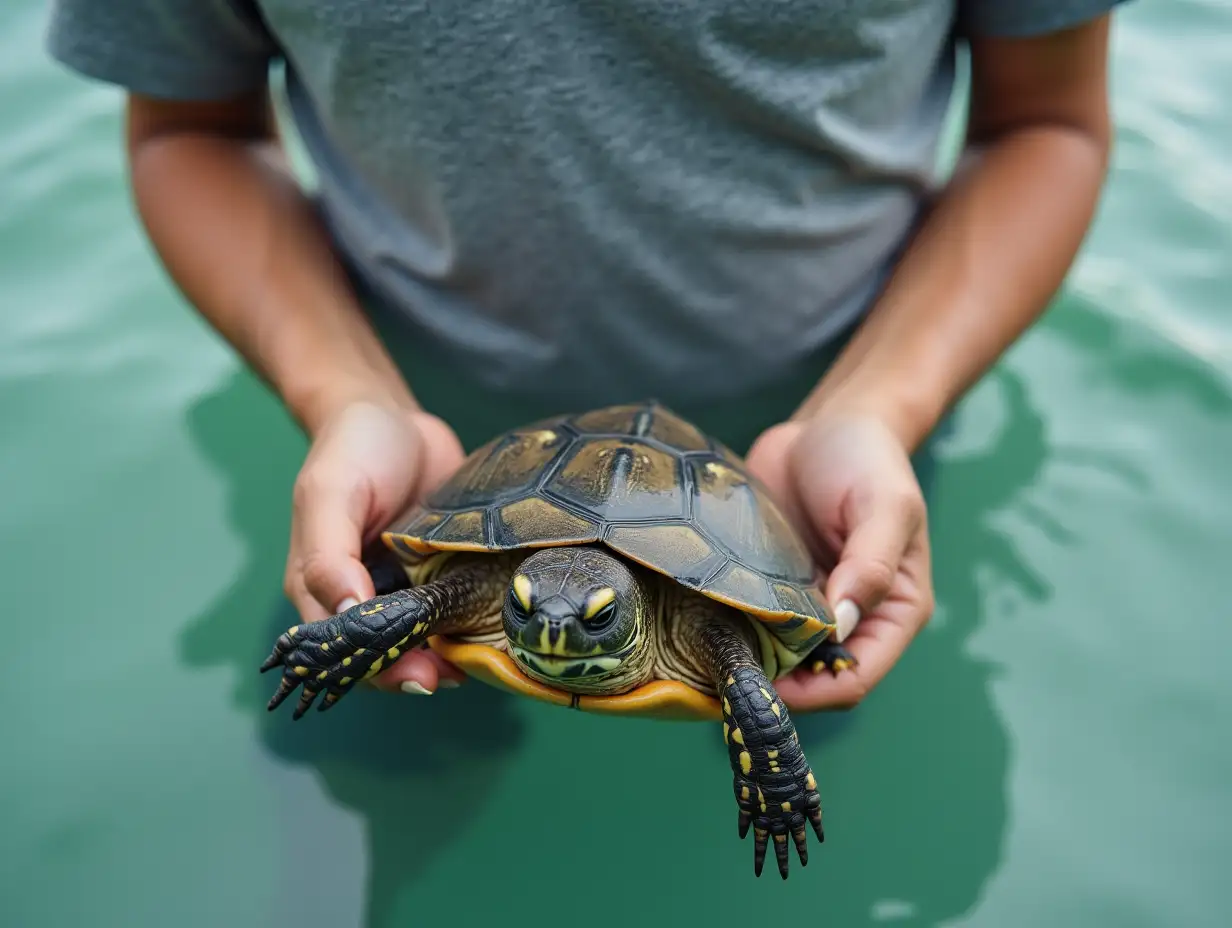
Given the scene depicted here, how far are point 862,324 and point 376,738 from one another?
3.79 feet

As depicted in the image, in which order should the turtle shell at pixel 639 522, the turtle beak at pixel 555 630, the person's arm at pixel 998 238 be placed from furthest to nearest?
1. the person's arm at pixel 998 238
2. the turtle shell at pixel 639 522
3. the turtle beak at pixel 555 630

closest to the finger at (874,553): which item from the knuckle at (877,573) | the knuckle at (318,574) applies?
the knuckle at (877,573)

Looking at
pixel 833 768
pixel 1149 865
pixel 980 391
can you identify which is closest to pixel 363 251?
pixel 833 768

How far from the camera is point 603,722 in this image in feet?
6.11

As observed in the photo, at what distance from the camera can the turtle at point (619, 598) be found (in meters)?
1.31

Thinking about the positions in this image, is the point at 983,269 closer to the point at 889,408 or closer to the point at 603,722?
the point at 889,408

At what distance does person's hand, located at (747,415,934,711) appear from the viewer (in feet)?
4.62

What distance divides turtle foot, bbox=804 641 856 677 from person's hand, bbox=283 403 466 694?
535 mm

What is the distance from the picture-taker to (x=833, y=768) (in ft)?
5.74

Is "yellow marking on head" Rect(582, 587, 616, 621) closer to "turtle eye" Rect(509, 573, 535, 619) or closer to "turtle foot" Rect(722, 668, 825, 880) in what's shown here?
"turtle eye" Rect(509, 573, 535, 619)

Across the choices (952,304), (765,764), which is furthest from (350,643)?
(952,304)

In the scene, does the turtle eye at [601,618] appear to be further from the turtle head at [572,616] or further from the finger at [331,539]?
the finger at [331,539]

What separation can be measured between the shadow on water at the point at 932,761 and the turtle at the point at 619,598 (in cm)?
28

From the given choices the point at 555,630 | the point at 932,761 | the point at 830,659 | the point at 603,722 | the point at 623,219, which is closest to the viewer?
the point at 555,630
